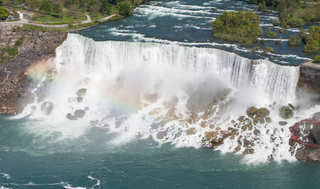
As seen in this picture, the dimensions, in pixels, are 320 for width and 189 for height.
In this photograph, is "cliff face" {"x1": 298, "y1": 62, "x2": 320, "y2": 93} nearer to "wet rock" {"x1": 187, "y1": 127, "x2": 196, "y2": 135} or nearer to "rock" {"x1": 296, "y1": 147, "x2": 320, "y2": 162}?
"rock" {"x1": 296, "y1": 147, "x2": 320, "y2": 162}

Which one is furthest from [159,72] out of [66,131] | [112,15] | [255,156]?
[112,15]

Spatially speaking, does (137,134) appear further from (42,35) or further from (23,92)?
(42,35)

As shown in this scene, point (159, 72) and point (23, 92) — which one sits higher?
point (159, 72)

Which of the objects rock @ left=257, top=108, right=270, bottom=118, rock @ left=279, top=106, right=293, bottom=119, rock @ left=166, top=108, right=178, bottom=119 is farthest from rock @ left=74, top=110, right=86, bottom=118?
rock @ left=279, top=106, right=293, bottom=119

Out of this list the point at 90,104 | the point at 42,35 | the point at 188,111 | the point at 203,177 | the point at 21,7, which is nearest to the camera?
the point at 203,177

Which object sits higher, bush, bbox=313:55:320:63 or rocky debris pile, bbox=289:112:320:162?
bush, bbox=313:55:320:63

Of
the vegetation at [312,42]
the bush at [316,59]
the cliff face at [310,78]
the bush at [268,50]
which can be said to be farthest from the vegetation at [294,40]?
the cliff face at [310,78]

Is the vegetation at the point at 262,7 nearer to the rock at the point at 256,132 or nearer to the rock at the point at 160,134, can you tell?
the rock at the point at 256,132
